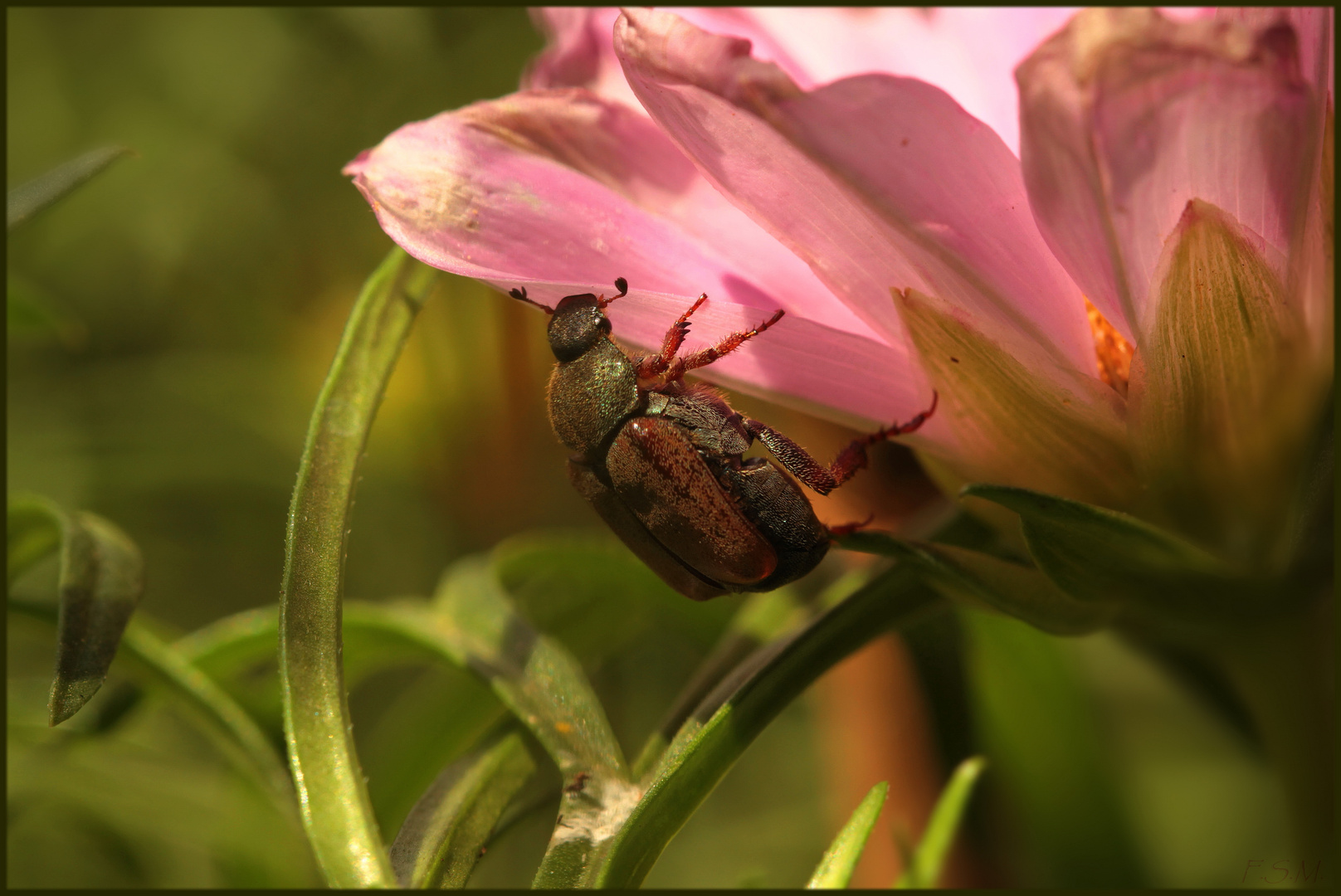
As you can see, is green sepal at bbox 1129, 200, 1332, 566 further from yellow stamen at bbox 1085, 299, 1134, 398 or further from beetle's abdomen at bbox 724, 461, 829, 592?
beetle's abdomen at bbox 724, 461, 829, 592

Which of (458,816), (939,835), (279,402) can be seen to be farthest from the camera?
(279,402)

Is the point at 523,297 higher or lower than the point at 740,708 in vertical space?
higher

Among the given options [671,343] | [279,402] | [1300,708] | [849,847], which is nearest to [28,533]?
[671,343]

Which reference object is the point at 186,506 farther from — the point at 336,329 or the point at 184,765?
the point at 184,765

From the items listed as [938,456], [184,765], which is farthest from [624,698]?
[938,456]

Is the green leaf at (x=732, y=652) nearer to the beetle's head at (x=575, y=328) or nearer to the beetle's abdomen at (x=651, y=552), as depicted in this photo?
the beetle's abdomen at (x=651, y=552)

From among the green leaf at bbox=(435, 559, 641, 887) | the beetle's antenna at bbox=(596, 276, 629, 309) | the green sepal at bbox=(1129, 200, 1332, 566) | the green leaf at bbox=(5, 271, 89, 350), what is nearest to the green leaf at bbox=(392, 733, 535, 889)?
the green leaf at bbox=(435, 559, 641, 887)

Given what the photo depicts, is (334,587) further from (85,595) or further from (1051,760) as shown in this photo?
(1051,760)
